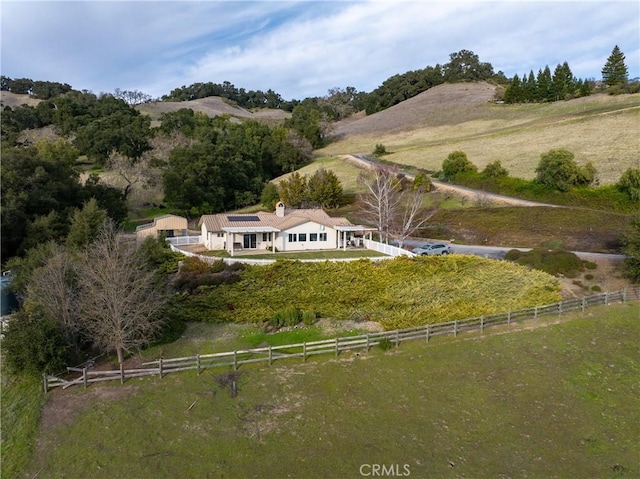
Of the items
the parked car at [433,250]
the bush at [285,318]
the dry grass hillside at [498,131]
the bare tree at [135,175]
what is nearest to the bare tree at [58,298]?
the bush at [285,318]

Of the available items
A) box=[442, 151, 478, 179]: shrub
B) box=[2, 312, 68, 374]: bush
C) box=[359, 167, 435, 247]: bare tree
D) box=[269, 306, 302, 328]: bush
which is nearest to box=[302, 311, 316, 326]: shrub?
box=[269, 306, 302, 328]: bush

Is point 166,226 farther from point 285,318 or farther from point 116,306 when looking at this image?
point 116,306

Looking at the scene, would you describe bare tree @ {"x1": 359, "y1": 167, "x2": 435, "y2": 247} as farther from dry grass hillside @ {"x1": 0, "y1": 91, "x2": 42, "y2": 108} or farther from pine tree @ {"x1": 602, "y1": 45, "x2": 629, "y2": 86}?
dry grass hillside @ {"x1": 0, "y1": 91, "x2": 42, "y2": 108}

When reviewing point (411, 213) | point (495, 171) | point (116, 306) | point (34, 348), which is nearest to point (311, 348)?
point (116, 306)

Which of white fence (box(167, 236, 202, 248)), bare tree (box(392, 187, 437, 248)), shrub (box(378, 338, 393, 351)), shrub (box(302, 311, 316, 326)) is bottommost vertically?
shrub (box(378, 338, 393, 351))

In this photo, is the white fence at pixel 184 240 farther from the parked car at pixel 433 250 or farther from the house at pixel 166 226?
the parked car at pixel 433 250

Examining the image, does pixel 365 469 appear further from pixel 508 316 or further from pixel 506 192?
pixel 506 192
